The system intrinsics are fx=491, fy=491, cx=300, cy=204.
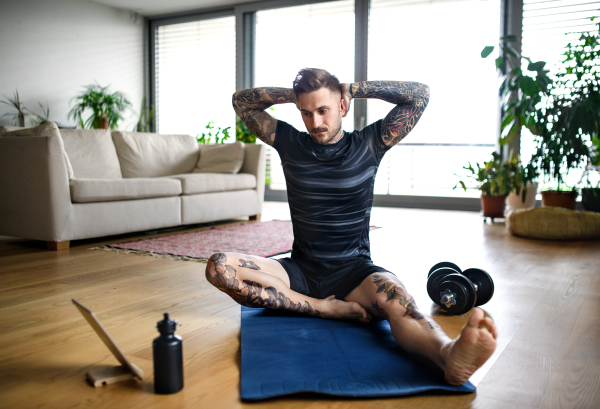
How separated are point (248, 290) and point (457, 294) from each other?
80 centimetres

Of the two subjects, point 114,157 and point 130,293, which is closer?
point 130,293

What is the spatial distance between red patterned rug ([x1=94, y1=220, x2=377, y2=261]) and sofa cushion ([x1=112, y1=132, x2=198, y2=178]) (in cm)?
97

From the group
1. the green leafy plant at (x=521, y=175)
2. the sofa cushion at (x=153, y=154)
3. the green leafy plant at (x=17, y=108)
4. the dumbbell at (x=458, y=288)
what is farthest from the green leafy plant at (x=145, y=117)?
the dumbbell at (x=458, y=288)

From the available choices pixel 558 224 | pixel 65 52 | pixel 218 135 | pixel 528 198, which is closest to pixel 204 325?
pixel 558 224

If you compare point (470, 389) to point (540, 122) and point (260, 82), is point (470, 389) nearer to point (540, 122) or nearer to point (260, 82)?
point (540, 122)

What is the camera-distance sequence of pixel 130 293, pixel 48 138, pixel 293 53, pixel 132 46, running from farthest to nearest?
1. pixel 132 46
2. pixel 293 53
3. pixel 48 138
4. pixel 130 293

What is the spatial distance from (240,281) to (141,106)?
6662mm

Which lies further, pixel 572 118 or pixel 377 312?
pixel 572 118

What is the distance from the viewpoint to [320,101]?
5.65 ft

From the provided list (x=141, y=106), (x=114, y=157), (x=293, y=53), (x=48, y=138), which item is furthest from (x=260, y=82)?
(x=48, y=138)

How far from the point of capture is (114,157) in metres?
4.39

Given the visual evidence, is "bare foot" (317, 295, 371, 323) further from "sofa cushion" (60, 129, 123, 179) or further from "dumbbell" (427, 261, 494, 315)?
"sofa cushion" (60, 129, 123, 179)

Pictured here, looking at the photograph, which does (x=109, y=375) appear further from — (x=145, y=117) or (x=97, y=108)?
(x=145, y=117)

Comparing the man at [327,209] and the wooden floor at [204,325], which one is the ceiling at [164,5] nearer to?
the wooden floor at [204,325]
